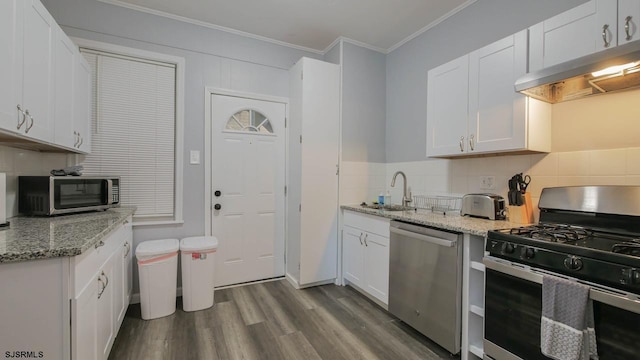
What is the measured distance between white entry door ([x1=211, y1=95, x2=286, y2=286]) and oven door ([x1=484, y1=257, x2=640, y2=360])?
229 centimetres

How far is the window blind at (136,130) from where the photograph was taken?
2626 mm

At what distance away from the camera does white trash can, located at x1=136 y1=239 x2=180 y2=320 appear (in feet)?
7.80

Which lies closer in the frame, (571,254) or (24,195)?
(571,254)

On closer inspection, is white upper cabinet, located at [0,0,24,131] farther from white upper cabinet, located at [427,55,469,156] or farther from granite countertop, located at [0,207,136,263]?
white upper cabinet, located at [427,55,469,156]

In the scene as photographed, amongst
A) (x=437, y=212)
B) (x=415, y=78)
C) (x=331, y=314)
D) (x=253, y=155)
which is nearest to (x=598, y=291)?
(x=437, y=212)

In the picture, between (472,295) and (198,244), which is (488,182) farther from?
(198,244)

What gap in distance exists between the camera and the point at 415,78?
10.3 feet

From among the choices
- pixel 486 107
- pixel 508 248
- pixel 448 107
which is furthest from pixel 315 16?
pixel 508 248

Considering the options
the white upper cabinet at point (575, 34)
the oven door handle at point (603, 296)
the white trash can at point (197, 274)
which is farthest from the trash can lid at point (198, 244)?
the white upper cabinet at point (575, 34)

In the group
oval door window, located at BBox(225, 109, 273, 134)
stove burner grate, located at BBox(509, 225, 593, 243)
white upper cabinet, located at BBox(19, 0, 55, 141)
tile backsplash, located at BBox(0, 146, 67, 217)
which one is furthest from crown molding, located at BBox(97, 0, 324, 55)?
stove burner grate, located at BBox(509, 225, 593, 243)

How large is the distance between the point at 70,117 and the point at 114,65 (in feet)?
2.70

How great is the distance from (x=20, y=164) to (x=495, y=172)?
3581 mm

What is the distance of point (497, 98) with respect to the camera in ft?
6.57

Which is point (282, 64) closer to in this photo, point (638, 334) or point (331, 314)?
point (331, 314)
